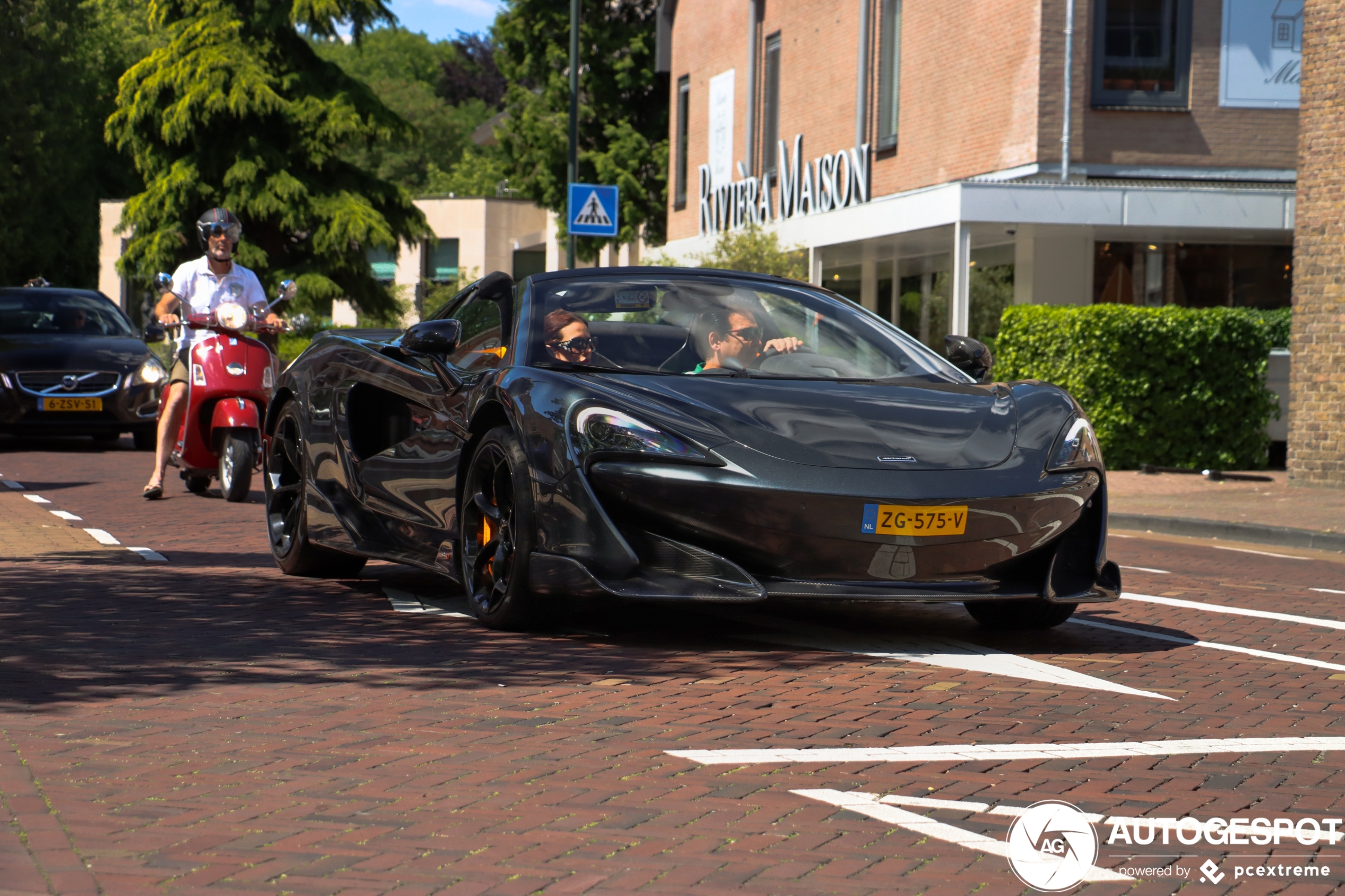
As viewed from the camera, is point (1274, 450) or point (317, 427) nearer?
point (317, 427)

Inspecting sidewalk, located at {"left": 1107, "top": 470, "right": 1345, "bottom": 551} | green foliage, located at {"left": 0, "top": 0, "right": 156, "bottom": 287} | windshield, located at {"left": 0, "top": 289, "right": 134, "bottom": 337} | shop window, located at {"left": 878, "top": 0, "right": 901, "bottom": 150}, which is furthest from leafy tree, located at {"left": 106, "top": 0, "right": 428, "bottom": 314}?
sidewalk, located at {"left": 1107, "top": 470, "right": 1345, "bottom": 551}

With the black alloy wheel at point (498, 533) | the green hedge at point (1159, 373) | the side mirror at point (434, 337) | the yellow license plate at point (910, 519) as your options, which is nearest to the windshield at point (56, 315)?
the green hedge at point (1159, 373)

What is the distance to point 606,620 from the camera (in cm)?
697

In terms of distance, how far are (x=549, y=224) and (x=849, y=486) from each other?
58.3 metres

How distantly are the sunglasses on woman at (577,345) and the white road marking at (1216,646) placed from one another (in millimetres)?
2282

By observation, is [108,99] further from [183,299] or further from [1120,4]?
[183,299]

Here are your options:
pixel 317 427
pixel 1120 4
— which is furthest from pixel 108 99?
pixel 317 427

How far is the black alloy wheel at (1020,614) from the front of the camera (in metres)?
6.88

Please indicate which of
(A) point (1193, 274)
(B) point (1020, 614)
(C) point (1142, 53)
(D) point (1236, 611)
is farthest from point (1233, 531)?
(C) point (1142, 53)

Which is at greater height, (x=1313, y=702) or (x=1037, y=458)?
(x=1037, y=458)

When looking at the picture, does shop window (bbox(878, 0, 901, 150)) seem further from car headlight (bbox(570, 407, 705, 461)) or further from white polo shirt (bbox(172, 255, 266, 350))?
car headlight (bbox(570, 407, 705, 461))

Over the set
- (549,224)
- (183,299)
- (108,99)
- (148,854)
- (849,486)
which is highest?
(108,99)

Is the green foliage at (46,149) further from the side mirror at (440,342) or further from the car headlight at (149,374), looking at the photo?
the side mirror at (440,342)

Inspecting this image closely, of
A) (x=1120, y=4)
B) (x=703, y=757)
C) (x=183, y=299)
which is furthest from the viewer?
(x=1120, y=4)
